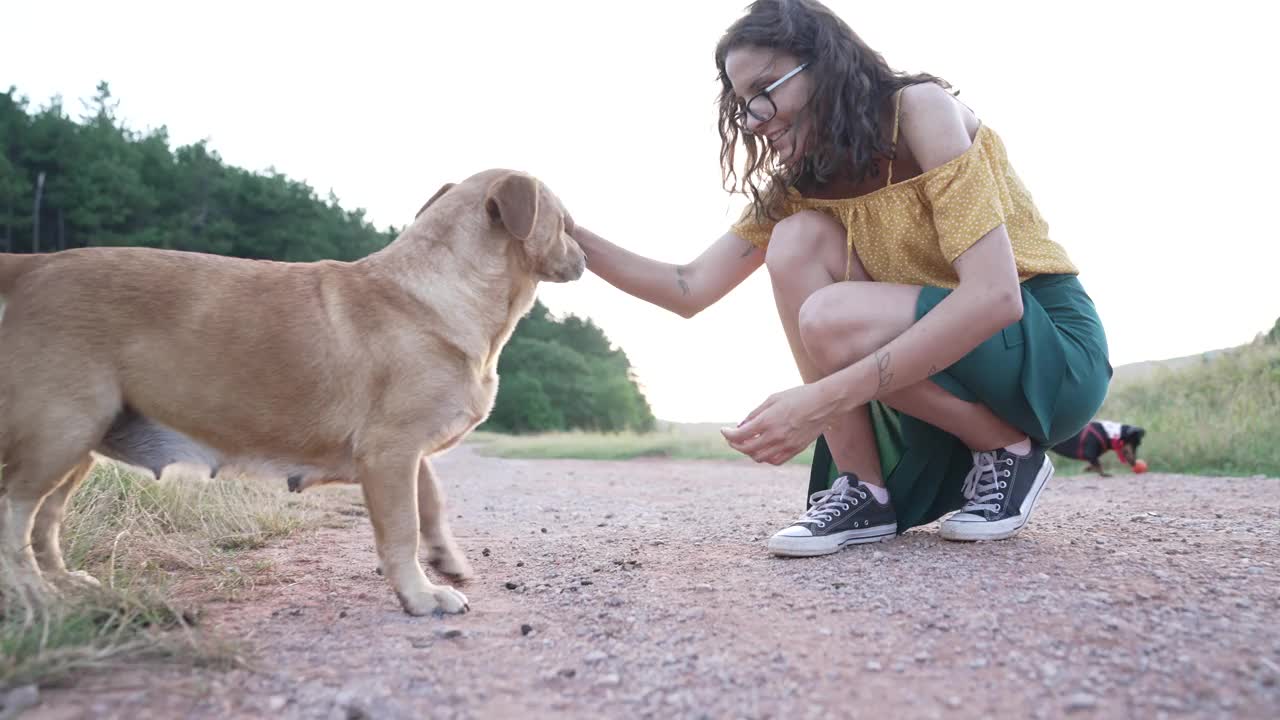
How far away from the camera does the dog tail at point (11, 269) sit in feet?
9.18

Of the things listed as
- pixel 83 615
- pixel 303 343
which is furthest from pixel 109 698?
pixel 303 343

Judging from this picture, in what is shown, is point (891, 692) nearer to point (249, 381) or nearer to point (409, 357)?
point (409, 357)

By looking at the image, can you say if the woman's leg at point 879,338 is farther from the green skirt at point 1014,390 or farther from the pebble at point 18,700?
the pebble at point 18,700

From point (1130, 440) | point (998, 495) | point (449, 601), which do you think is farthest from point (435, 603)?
point (1130, 440)

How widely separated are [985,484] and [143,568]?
3213 mm

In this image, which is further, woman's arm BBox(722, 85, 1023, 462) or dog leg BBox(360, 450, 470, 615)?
woman's arm BBox(722, 85, 1023, 462)

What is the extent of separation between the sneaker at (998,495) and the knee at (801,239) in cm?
105

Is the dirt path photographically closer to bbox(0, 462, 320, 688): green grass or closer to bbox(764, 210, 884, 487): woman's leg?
bbox(0, 462, 320, 688): green grass

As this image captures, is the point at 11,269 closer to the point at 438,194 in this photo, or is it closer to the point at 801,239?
the point at 438,194

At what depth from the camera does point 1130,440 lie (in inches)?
332

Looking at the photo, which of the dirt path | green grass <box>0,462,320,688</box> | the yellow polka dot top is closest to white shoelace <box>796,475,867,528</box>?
the dirt path

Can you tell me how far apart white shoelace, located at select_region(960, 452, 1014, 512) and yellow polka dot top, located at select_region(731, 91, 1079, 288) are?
72 centimetres

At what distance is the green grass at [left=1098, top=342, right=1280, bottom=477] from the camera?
8.29 m

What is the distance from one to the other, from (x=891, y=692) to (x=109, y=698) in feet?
5.56
